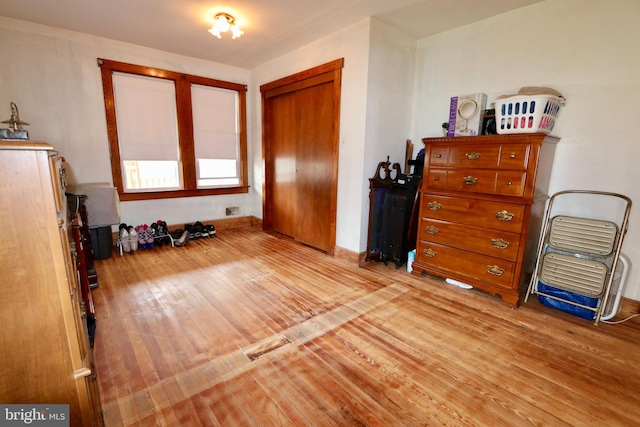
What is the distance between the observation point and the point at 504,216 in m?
2.38

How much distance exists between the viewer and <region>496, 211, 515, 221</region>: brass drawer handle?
236cm

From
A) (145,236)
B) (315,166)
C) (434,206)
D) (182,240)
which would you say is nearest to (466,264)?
(434,206)

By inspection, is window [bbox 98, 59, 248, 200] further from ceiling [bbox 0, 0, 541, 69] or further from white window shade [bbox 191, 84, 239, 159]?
ceiling [bbox 0, 0, 541, 69]

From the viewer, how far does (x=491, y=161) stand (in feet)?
7.95

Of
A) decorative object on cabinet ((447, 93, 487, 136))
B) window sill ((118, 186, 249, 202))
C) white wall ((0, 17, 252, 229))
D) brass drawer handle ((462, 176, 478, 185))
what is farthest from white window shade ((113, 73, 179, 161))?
brass drawer handle ((462, 176, 478, 185))

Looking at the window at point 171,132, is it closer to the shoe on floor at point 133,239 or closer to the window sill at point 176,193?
the window sill at point 176,193

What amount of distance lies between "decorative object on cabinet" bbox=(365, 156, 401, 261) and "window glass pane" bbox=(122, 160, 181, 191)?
292cm

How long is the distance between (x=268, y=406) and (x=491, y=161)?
7.88 ft

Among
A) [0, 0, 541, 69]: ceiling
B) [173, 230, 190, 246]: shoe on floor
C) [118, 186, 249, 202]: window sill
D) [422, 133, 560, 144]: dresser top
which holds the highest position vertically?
[0, 0, 541, 69]: ceiling

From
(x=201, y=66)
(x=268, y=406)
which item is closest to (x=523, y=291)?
(x=268, y=406)

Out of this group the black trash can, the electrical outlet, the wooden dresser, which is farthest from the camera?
the electrical outlet

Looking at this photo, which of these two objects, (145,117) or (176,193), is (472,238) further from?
(145,117)

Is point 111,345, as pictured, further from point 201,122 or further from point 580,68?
point 580,68

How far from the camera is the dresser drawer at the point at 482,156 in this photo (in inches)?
89.7
